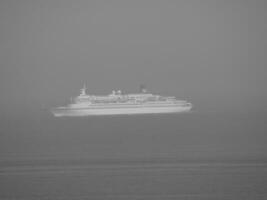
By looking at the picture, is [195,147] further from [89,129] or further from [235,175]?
[89,129]

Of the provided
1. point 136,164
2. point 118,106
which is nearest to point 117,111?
point 118,106

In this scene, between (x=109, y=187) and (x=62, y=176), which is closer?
(x=109, y=187)

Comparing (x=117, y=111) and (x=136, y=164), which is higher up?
(x=136, y=164)

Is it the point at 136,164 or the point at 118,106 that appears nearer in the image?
the point at 136,164

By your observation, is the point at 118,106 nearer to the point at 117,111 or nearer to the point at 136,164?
the point at 117,111

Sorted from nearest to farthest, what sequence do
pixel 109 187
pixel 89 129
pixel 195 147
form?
pixel 109 187
pixel 195 147
pixel 89 129

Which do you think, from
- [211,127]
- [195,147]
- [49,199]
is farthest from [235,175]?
[211,127]

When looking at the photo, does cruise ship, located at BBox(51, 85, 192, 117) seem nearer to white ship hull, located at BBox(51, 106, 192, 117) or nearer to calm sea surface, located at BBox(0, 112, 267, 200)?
white ship hull, located at BBox(51, 106, 192, 117)

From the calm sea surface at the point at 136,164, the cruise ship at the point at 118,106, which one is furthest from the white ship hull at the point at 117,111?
the calm sea surface at the point at 136,164

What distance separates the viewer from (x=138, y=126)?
72750 mm

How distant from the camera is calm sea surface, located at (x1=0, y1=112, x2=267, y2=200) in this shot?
31.8 meters

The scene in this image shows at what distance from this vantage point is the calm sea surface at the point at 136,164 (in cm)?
3178

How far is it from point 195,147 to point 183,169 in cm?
1135

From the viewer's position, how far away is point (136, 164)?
40562mm
